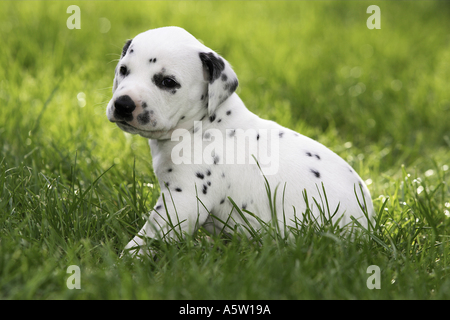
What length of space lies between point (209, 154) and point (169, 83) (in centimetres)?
58

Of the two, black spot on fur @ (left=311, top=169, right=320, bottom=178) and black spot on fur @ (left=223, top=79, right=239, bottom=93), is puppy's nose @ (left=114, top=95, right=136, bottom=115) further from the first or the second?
black spot on fur @ (left=311, top=169, right=320, bottom=178)

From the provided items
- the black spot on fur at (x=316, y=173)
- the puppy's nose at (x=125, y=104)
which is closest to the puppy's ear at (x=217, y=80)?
the puppy's nose at (x=125, y=104)

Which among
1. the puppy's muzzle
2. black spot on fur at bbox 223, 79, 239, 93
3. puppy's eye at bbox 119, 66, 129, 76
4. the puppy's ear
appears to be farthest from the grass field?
black spot on fur at bbox 223, 79, 239, 93

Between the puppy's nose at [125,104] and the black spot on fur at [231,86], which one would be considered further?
the black spot on fur at [231,86]

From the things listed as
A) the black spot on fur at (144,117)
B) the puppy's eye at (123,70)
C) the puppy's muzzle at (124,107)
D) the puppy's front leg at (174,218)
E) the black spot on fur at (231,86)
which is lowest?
the puppy's front leg at (174,218)

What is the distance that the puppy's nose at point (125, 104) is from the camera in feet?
9.95

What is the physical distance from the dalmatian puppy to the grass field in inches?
8.5

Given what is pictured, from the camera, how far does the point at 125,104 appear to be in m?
3.03

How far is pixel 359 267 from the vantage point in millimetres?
2912

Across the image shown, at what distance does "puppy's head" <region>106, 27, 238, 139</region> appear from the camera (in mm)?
3104

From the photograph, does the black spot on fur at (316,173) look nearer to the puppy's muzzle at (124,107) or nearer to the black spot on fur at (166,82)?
the black spot on fur at (166,82)
